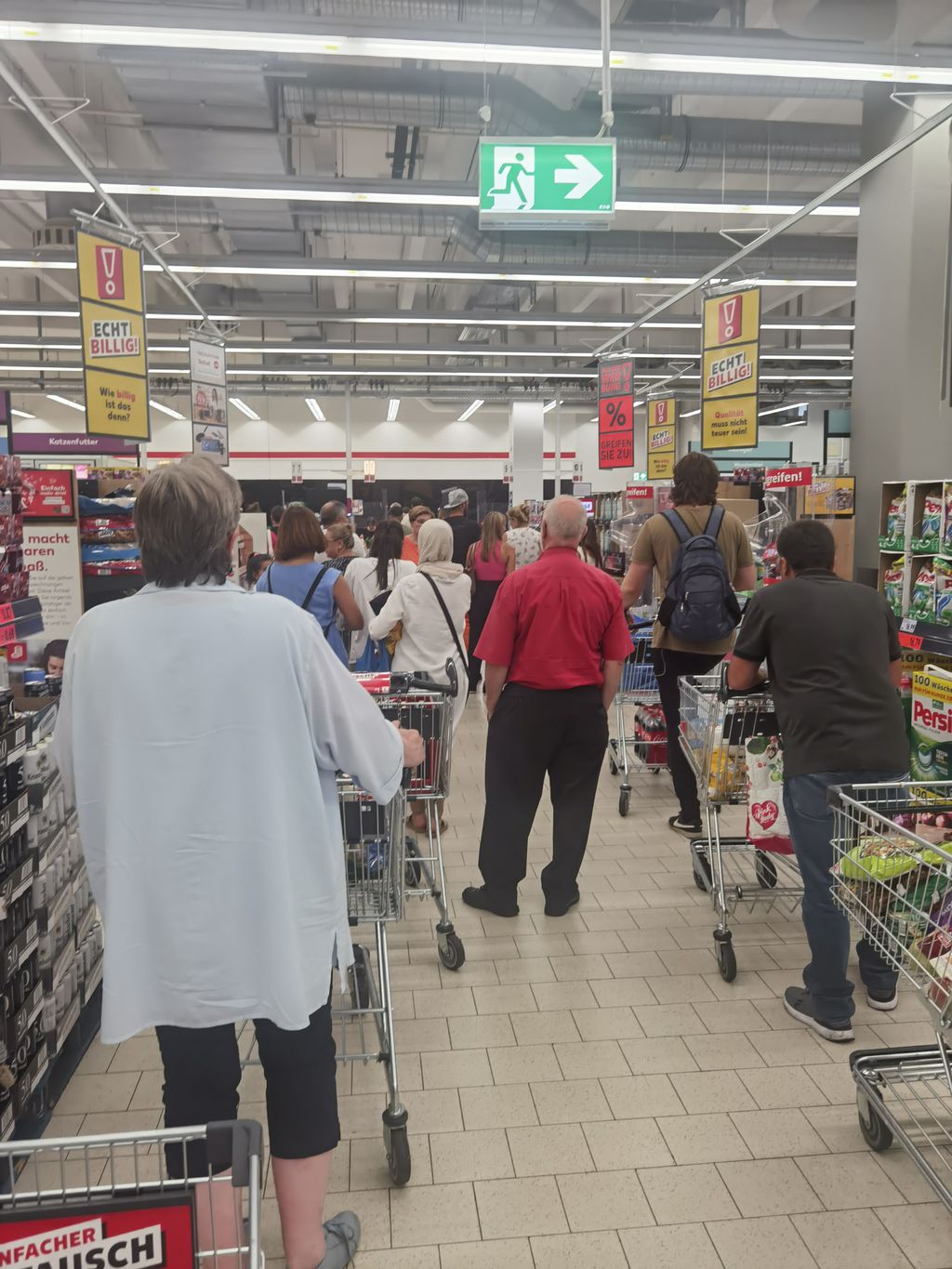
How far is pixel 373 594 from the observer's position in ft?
19.8

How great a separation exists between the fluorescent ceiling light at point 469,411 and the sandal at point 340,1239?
2302 centimetres

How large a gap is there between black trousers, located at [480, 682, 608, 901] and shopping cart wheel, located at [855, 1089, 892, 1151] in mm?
1745

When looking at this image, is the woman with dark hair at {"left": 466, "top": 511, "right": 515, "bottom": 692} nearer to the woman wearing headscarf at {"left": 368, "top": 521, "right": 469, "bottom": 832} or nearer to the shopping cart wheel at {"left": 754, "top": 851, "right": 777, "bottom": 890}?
the woman wearing headscarf at {"left": 368, "top": 521, "right": 469, "bottom": 832}

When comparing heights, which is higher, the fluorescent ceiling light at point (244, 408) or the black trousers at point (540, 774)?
the fluorescent ceiling light at point (244, 408)

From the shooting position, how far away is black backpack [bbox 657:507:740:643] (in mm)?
5074

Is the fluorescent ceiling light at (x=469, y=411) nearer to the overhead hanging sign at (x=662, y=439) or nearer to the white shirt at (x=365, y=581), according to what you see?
the overhead hanging sign at (x=662, y=439)

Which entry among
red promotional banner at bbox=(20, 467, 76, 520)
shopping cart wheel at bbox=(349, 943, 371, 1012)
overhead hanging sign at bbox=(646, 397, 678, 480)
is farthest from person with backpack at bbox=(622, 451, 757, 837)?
overhead hanging sign at bbox=(646, 397, 678, 480)

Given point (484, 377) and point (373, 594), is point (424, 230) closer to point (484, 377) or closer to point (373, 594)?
point (373, 594)

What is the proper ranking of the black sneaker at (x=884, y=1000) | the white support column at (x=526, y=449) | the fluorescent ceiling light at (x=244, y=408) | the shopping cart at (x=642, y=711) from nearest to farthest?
the black sneaker at (x=884, y=1000) < the shopping cart at (x=642, y=711) < the white support column at (x=526, y=449) < the fluorescent ceiling light at (x=244, y=408)

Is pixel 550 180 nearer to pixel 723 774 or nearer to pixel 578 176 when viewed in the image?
pixel 578 176

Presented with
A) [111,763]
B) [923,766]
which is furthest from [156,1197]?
[923,766]

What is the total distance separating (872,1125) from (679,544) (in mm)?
3193

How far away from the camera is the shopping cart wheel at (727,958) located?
379 centimetres

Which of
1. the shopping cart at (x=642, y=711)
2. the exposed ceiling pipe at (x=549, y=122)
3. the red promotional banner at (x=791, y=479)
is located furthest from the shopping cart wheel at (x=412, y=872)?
the exposed ceiling pipe at (x=549, y=122)
